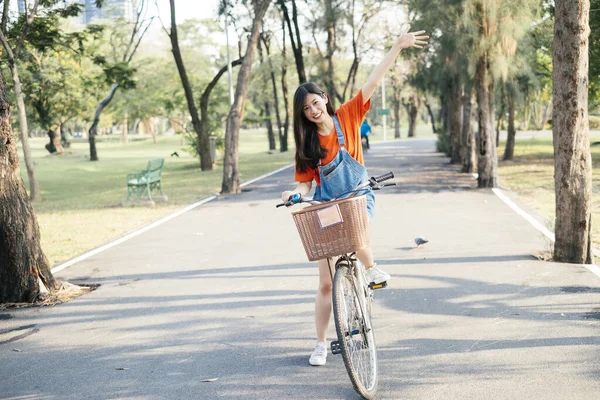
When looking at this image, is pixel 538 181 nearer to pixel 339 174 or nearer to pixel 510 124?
pixel 510 124

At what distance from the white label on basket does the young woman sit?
594 millimetres

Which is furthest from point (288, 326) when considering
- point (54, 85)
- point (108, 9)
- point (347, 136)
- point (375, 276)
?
point (108, 9)

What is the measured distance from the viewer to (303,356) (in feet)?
18.5

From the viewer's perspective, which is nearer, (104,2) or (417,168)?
(104,2)

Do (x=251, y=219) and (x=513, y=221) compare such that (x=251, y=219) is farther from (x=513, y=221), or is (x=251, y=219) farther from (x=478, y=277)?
(x=478, y=277)

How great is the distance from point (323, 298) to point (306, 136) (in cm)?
111

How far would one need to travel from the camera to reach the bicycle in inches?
172

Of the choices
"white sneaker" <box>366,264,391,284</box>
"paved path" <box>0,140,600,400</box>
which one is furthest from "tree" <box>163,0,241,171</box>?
"white sneaker" <box>366,264,391,284</box>

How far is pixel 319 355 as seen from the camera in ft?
17.7

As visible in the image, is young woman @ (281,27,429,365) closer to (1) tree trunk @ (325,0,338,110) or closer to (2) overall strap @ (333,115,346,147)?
(2) overall strap @ (333,115,346,147)

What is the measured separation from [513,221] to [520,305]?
603 centimetres

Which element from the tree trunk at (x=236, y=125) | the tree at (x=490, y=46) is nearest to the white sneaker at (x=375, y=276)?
the tree at (x=490, y=46)

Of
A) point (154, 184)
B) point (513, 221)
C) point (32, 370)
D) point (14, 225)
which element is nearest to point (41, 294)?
point (14, 225)

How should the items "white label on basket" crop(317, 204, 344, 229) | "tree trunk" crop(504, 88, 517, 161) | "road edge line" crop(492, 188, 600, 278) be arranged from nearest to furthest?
"white label on basket" crop(317, 204, 344, 229)
"road edge line" crop(492, 188, 600, 278)
"tree trunk" crop(504, 88, 517, 161)
